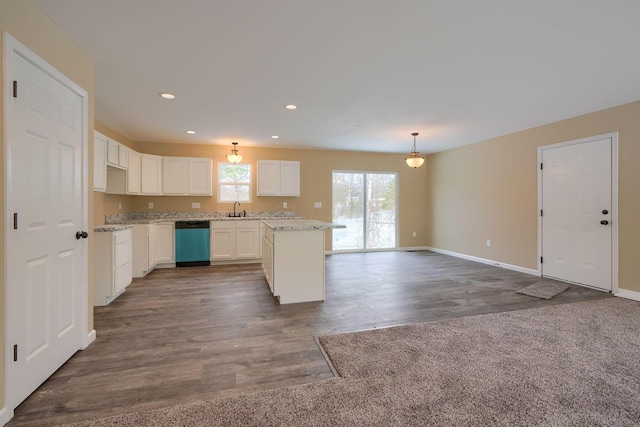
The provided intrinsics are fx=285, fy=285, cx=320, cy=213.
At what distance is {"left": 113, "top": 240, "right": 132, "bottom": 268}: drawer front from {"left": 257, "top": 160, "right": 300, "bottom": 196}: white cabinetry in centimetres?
282

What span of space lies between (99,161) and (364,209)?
5.43m

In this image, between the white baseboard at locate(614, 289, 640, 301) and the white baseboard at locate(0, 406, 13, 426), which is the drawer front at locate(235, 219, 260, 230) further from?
the white baseboard at locate(614, 289, 640, 301)

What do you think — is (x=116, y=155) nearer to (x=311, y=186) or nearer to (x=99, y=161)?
(x=99, y=161)

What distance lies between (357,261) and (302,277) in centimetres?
276

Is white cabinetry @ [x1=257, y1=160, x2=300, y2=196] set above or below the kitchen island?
above

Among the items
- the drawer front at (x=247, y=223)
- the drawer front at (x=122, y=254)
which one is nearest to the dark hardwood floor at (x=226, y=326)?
the drawer front at (x=122, y=254)

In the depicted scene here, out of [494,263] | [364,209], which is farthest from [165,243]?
[494,263]

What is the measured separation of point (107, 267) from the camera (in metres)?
3.44

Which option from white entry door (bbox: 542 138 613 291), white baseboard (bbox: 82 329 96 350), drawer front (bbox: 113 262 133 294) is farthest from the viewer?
white entry door (bbox: 542 138 613 291)

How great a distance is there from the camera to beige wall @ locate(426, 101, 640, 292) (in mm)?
3705

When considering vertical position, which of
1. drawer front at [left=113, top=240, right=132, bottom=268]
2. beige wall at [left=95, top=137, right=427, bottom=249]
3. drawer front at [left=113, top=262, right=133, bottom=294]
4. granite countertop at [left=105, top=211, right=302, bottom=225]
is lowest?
drawer front at [left=113, top=262, right=133, bottom=294]

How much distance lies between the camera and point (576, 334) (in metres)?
2.62

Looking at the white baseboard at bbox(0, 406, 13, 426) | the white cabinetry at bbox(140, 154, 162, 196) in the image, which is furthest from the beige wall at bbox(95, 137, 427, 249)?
the white baseboard at bbox(0, 406, 13, 426)

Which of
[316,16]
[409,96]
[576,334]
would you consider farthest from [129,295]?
[576,334]
